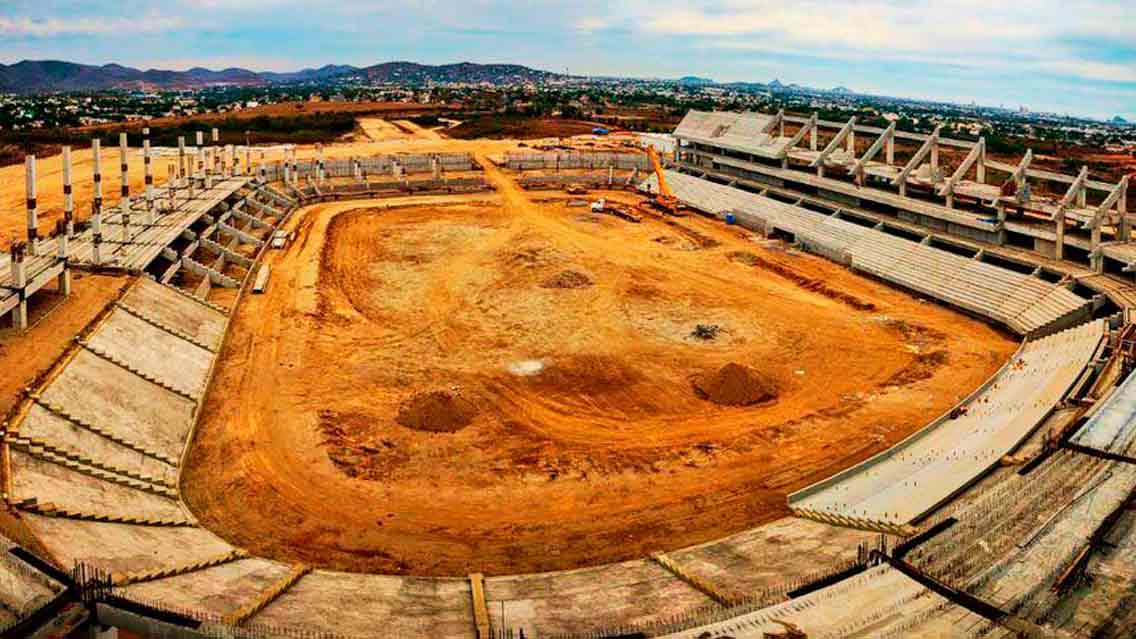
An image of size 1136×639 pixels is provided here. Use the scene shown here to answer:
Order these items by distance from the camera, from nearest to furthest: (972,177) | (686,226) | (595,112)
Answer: (686,226)
(972,177)
(595,112)

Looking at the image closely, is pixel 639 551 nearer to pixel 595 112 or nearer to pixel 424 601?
pixel 424 601

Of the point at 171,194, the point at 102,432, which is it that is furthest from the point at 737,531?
the point at 171,194

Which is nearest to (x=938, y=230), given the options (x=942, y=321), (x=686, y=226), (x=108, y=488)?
(x=942, y=321)

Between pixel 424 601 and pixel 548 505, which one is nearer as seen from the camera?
pixel 424 601

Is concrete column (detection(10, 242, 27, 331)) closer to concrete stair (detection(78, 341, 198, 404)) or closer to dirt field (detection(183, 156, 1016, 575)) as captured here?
concrete stair (detection(78, 341, 198, 404))

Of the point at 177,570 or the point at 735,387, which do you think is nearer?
the point at 177,570

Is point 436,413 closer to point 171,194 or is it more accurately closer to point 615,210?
point 171,194
